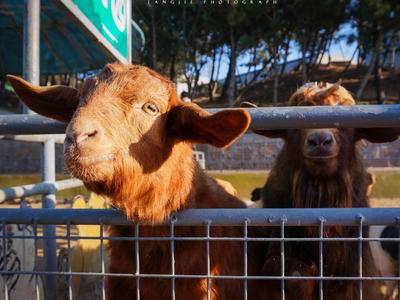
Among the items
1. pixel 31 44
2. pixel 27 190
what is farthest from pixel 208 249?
pixel 31 44

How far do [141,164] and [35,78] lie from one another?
1.25 metres

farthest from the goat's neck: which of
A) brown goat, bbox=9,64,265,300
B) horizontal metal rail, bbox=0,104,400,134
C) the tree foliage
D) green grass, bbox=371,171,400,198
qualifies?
the tree foliage

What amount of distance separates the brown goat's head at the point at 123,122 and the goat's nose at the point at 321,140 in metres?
1.02

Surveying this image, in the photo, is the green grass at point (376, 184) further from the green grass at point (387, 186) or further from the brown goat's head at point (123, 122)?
the brown goat's head at point (123, 122)

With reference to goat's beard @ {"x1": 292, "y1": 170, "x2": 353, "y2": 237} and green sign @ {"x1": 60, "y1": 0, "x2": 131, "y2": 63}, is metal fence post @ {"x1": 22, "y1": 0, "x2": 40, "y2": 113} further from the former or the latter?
goat's beard @ {"x1": 292, "y1": 170, "x2": 353, "y2": 237}

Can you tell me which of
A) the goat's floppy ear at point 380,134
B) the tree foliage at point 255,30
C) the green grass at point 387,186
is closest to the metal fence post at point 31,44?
the goat's floppy ear at point 380,134

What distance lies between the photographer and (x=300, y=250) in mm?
3156

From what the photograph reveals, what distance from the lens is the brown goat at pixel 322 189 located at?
9.80ft

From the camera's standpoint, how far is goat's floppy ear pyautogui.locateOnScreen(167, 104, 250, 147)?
6.62 feet

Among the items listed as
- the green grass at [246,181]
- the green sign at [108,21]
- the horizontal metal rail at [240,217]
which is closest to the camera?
the horizontal metal rail at [240,217]

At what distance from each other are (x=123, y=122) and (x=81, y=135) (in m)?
0.28

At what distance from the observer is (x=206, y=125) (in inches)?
84.5

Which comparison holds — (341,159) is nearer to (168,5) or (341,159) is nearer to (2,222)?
(2,222)

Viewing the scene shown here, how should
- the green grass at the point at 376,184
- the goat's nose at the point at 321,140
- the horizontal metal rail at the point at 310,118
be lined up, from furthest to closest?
the green grass at the point at 376,184
the goat's nose at the point at 321,140
the horizontal metal rail at the point at 310,118
